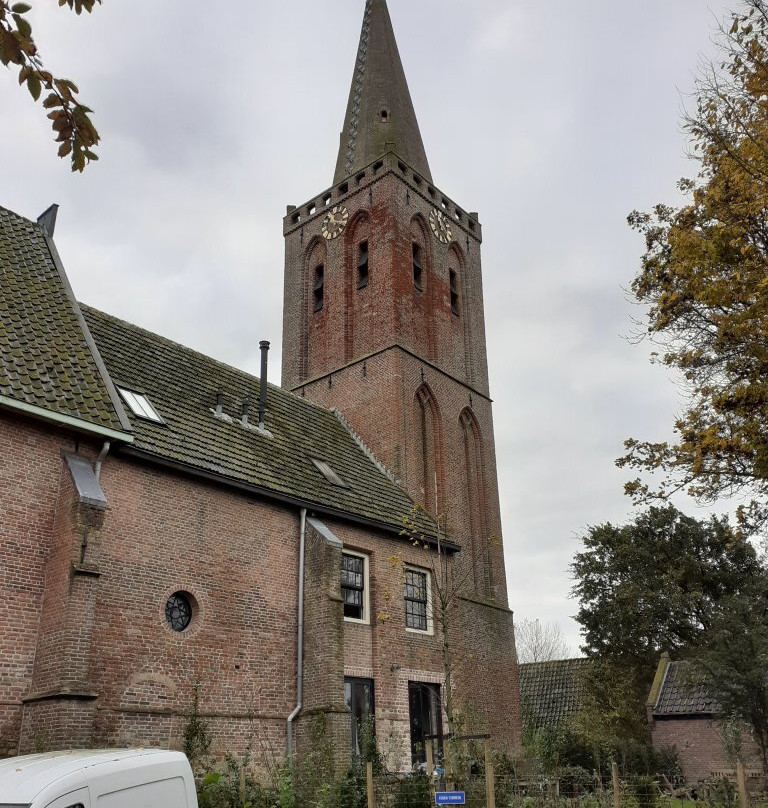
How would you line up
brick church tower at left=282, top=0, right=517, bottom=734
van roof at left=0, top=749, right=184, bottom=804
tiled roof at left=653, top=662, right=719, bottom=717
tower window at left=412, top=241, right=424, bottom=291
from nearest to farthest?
1. van roof at left=0, top=749, right=184, bottom=804
2. brick church tower at left=282, top=0, right=517, bottom=734
3. tower window at left=412, top=241, right=424, bottom=291
4. tiled roof at left=653, top=662, right=719, bottom=717

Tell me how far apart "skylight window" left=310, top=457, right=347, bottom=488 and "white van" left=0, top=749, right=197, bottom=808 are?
11.7 metres

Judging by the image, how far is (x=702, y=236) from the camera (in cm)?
1094

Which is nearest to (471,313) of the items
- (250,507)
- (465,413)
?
(465,413)

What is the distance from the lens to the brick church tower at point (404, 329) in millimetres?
23688

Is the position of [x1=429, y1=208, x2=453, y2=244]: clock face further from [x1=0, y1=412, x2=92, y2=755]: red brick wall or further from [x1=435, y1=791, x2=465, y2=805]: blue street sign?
[x1=435, y1=791, x2=465, y2=805]: blue street sign

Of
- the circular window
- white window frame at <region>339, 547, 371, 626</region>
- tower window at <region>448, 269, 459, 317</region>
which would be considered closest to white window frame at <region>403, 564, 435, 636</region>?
white window frame at <region>339, 547, 371, 626</region>

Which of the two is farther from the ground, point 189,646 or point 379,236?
point 379,236

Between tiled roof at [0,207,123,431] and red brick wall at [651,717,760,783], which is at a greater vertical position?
tiled roof at [0,207,123,431]

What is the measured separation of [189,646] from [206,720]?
132 centimetres

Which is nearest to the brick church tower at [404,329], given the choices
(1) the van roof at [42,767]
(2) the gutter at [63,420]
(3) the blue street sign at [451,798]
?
(2) the gutter at [63,420]

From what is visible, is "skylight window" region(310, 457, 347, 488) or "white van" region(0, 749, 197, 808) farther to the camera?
"skylight window" region(310, 457, 347, 488)

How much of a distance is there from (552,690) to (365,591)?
771 inches

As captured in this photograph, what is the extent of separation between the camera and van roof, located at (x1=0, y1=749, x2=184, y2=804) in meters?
6.12

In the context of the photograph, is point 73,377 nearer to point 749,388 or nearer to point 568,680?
point 749,388
